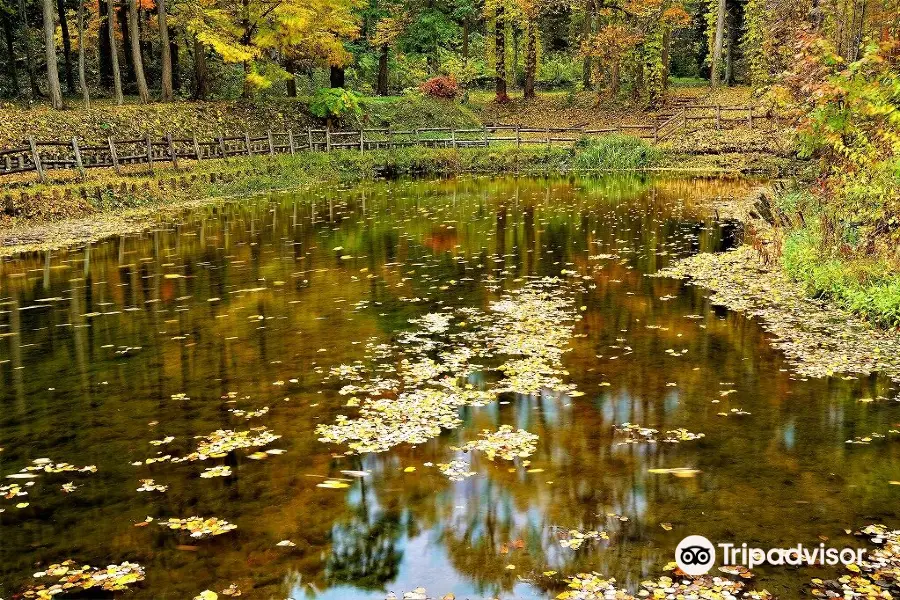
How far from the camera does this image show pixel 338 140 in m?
43.4

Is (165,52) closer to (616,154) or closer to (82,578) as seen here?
(616,154)

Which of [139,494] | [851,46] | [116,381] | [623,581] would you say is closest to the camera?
[623,581]

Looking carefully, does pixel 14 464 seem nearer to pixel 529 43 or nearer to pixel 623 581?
pixel 623 581

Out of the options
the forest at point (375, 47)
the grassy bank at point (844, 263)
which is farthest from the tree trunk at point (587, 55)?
the grassy bank at point (844, 263)

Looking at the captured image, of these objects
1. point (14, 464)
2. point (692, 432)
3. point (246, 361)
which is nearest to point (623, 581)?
point (692, 432)

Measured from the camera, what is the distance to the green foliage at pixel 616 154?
39.8 metres

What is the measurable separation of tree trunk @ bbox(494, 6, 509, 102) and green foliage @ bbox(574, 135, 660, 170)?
13.2 metres

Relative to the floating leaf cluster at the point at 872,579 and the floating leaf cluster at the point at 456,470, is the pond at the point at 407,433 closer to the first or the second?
the floating leaf cluster at the point at 456,470

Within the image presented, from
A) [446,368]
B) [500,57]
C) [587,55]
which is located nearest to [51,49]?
[446,368]

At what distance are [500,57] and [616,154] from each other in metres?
15.6

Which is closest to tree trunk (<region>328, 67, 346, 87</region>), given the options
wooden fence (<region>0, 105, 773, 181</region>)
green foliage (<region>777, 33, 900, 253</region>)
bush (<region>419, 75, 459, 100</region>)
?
wooden fence (<region>0, 105, 773, 181</region>)

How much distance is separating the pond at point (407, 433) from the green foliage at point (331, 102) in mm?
27758

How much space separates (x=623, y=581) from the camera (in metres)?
5.68

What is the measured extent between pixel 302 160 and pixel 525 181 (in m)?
10.9
